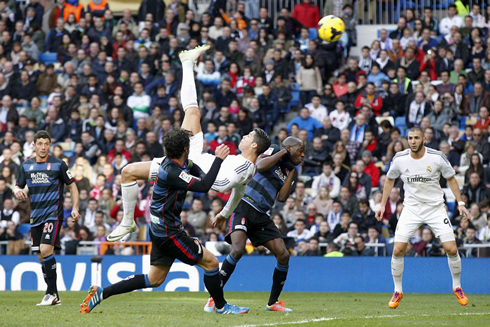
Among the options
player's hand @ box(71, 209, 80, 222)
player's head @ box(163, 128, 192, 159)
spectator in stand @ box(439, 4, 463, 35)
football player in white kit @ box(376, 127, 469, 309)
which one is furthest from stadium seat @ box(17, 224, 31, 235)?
spectator in stand @ box(439, 4, 463, 35)

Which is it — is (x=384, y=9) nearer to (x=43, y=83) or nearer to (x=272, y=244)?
(x=43, y=83)

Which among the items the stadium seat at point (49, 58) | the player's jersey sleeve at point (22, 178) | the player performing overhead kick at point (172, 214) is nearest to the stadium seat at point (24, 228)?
the stadium seat at point (49, 58)

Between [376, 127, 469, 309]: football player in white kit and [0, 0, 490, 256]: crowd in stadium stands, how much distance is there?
5451 millimetres

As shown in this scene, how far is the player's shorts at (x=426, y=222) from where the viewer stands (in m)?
12.1

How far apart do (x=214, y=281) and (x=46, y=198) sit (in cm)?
372

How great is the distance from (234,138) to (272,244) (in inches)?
412

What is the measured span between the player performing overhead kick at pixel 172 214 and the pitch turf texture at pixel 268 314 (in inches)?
15.7

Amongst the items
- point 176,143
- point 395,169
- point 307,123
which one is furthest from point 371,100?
point 176,143

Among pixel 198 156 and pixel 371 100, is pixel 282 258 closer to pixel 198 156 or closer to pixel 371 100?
pixel 198 156

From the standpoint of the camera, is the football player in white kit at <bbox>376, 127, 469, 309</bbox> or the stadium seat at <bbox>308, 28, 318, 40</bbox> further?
the stadium seat at <bbox>308, 28, 318, 40</bbox>

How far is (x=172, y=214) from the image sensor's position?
30.7 feet

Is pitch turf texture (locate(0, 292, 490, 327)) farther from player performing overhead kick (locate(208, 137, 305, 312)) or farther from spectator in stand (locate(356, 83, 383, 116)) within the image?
spectator in stand (locate(356, 83, 383, 116))

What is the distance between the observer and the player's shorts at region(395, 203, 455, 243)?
12.1 meters

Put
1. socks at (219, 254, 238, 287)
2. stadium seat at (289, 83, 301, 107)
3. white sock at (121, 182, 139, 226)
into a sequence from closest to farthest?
1. white sock at (121, 182, 139, 226)
2. socks at (219, 254, 238, 287)
3. stadium seat at (289, 83, 301, 107)
